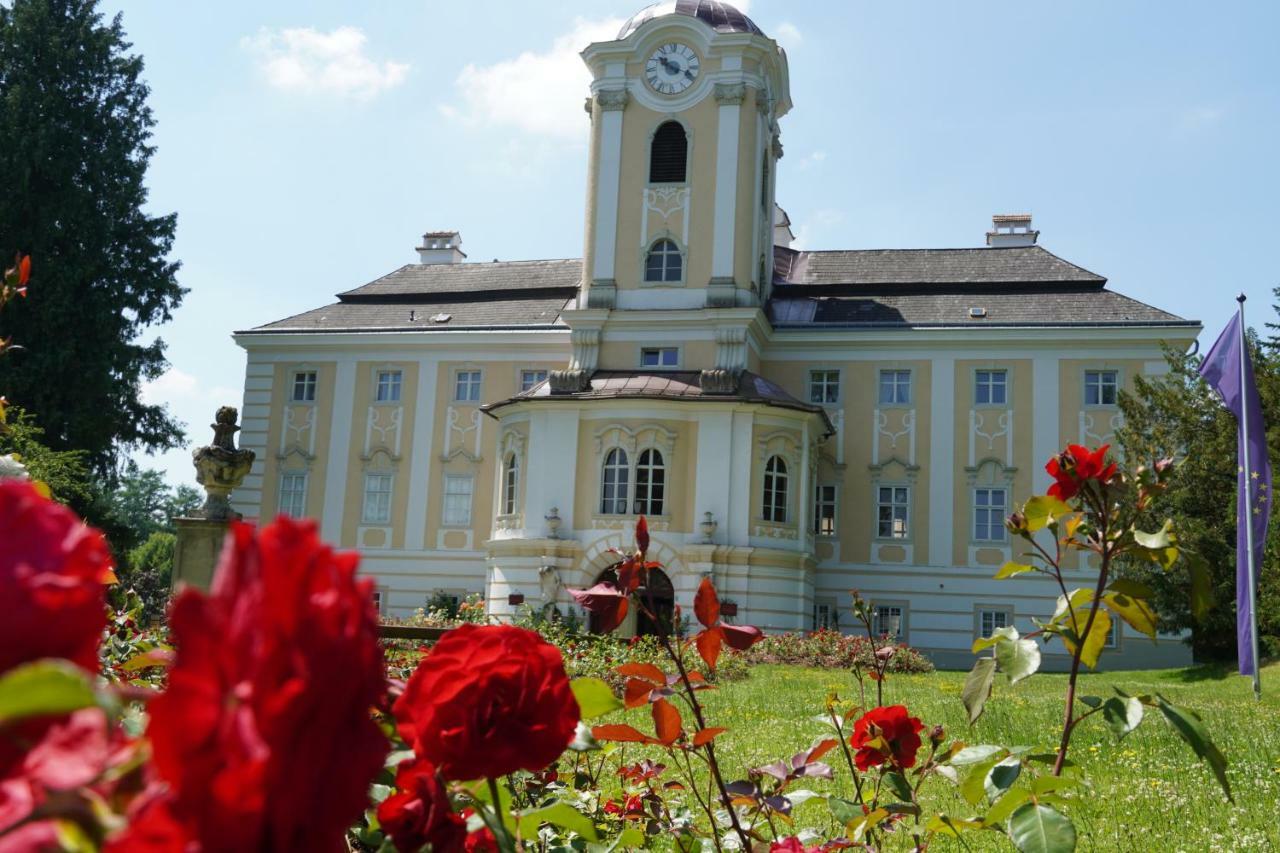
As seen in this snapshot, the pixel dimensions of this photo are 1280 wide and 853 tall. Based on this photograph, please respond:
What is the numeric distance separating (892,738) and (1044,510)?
690 mm

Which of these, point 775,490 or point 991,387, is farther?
point 991,387

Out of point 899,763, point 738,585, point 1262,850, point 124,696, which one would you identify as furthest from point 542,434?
point 124,696

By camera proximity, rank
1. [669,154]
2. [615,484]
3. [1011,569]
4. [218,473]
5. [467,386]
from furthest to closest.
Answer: [467,386]
[669,154]
[615,484]
[218,473]
[1011,569]

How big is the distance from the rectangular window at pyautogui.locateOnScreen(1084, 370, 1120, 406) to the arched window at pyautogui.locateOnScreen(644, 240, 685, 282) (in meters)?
10.5

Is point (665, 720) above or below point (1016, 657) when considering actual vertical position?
below

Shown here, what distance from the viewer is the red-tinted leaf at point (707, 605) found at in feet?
7.23

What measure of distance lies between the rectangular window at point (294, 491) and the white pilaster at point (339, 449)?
0.66 m

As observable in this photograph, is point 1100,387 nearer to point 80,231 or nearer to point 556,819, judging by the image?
point 80,231

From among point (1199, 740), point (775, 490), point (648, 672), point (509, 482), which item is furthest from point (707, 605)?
point (509, 482)

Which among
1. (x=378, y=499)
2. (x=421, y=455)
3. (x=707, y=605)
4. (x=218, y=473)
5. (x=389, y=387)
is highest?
(x=389, y=387)

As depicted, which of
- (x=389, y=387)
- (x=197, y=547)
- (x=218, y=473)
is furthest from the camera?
(x=389, y=387)

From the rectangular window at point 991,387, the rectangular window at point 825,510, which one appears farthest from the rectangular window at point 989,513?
the rectangular window at point 825,510

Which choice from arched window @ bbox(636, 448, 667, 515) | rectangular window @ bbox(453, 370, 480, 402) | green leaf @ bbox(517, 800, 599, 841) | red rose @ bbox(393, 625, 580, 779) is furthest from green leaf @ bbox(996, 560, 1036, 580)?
rectangular window @ bbox(453, 370, 480, 402)

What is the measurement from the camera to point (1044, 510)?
2203 mm
